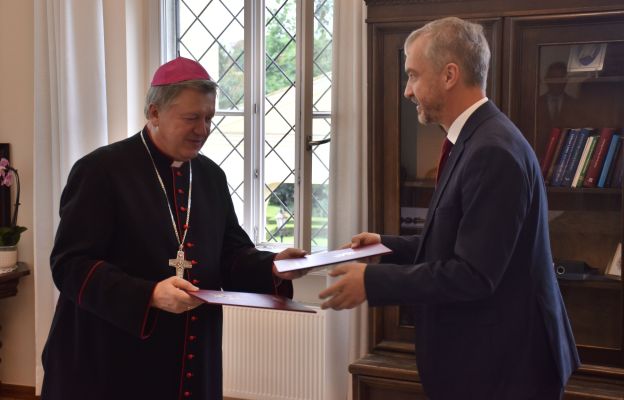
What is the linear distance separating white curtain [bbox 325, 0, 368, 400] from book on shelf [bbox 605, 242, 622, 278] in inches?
40.5

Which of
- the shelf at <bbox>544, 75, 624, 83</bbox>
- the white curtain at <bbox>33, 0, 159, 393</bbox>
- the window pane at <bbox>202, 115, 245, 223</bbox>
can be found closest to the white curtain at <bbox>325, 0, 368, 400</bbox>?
the window pane at <bbox>202, 115, 245, 223</bbox>

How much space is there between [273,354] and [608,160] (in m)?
1.81

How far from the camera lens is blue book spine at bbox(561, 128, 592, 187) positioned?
256 centimetres

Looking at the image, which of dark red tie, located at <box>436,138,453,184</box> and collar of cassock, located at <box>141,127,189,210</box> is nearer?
dark red tie, located at <box>436,138,453,184</box>

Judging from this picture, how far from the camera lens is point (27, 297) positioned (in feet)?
13.0

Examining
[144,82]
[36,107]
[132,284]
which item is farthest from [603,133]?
[36,107]

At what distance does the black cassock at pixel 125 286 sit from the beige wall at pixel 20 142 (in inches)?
80.5

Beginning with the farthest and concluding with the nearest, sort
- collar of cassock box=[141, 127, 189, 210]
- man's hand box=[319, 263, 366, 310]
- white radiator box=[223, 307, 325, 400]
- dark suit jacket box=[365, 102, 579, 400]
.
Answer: white radiator box=[223, 307, 325, 400] < collar of cassock box=[141, 127, 189, 210] < man's hand box=[319, 263, 366, 310] < dark suit jacket box=[365, 102, 579, 400]

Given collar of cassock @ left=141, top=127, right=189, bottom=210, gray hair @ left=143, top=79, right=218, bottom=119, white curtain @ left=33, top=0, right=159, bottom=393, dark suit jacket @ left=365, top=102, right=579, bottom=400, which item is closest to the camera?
dark suit jacket @ left=365, top=102, right=579, bottom=400

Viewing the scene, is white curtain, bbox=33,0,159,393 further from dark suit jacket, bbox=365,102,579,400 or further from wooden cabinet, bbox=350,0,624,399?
dark suit jacket, bbox=365,102,579,400

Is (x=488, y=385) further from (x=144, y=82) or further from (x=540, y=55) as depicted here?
(x=144, y=82)

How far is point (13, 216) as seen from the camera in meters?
3.85

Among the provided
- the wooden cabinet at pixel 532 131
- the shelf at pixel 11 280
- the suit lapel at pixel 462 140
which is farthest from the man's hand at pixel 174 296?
the shelf at pixel 11 280

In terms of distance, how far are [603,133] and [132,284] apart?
165 centimetres
